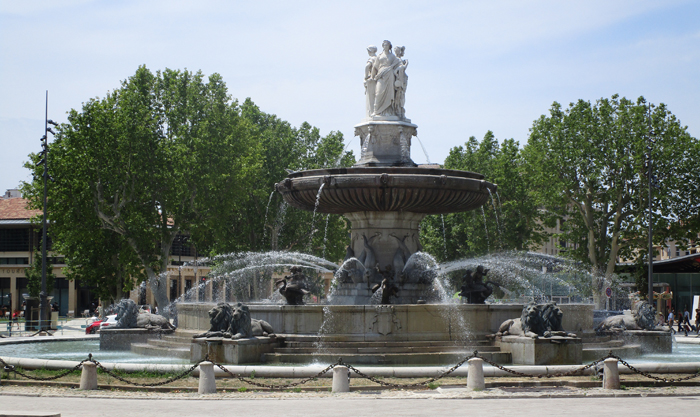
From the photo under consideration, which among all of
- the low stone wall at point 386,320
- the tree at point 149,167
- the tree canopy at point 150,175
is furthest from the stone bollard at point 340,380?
the tree at point 149,167

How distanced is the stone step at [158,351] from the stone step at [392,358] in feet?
7.95

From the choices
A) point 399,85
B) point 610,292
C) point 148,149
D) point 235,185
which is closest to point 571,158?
point 610,292

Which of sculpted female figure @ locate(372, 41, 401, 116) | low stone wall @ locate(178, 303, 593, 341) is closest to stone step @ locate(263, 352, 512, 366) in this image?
low stone wall @ locate(178, 303, 593, 341)

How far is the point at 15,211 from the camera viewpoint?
66625 millimetres

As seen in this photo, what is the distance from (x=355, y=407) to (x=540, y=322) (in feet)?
18.0

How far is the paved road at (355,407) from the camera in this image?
1059 cm

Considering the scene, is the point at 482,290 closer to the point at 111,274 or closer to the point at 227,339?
the point at 227,339

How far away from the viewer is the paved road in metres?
10.6

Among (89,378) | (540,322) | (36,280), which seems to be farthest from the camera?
(36,280)

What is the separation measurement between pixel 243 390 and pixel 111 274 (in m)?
33.9

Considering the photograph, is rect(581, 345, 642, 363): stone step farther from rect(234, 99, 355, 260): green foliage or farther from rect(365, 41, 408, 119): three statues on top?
rect(234, 99, 355, 260): green foliage

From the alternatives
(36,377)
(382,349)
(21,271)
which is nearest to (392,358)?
(382,349)

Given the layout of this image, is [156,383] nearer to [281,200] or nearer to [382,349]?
[382,349]

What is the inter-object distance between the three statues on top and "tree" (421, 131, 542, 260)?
25523 mm
